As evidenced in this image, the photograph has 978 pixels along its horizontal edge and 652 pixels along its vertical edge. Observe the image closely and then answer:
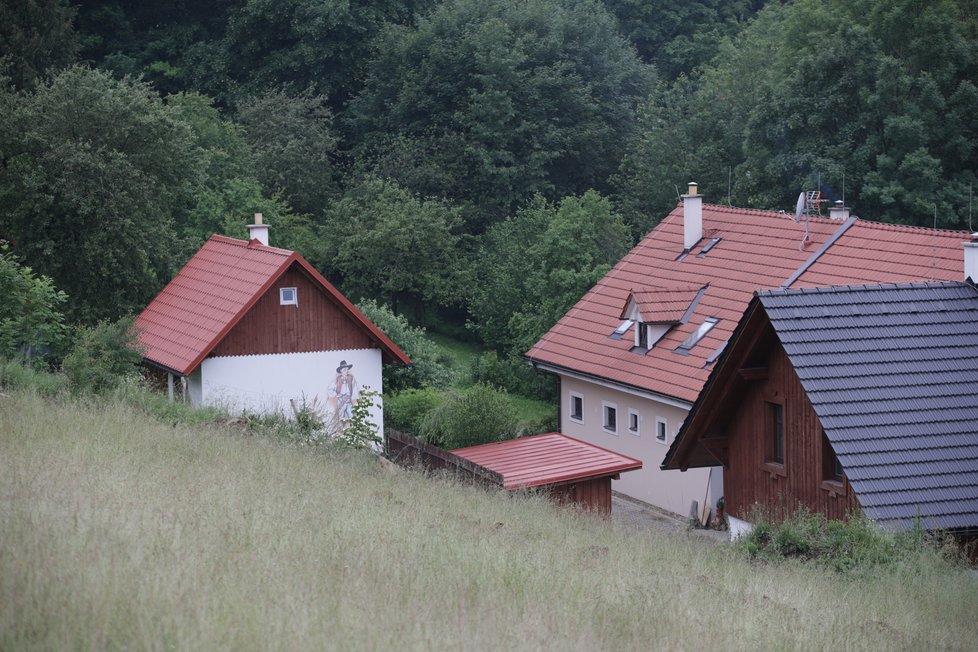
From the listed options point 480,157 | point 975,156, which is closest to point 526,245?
point 480,157

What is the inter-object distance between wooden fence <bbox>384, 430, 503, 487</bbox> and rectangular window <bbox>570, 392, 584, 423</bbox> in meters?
5.80

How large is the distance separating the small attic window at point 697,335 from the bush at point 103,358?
11.7m

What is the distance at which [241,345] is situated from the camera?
84.6 feet

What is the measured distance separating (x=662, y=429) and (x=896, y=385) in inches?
443

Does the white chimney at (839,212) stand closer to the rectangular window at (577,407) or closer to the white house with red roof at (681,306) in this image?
the white house with red roof at (681,306)

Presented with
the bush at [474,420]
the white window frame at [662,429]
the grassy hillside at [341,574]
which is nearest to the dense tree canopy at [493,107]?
the bush at [474,420]

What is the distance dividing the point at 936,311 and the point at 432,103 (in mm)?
34808

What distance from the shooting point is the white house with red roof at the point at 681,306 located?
82.9ft

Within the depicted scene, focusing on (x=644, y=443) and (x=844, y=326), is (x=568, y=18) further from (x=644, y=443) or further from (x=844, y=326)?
(x=844, y=326)

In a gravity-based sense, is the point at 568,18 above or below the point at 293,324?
above

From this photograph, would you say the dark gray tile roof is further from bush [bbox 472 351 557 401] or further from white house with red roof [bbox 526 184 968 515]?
bush [bbox 472 351 557 401]

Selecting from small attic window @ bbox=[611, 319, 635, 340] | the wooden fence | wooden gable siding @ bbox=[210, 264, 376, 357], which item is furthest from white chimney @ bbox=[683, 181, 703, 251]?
the wooden fence

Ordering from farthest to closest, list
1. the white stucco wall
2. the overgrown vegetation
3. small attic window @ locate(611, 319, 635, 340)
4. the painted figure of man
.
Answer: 1. small attic window @ locate(611, 319, 635, 340)
2. the painted figure of man
3. the white stucco wall
4. the overgrown vegetation

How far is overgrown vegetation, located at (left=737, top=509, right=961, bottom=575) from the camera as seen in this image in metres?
12.4
